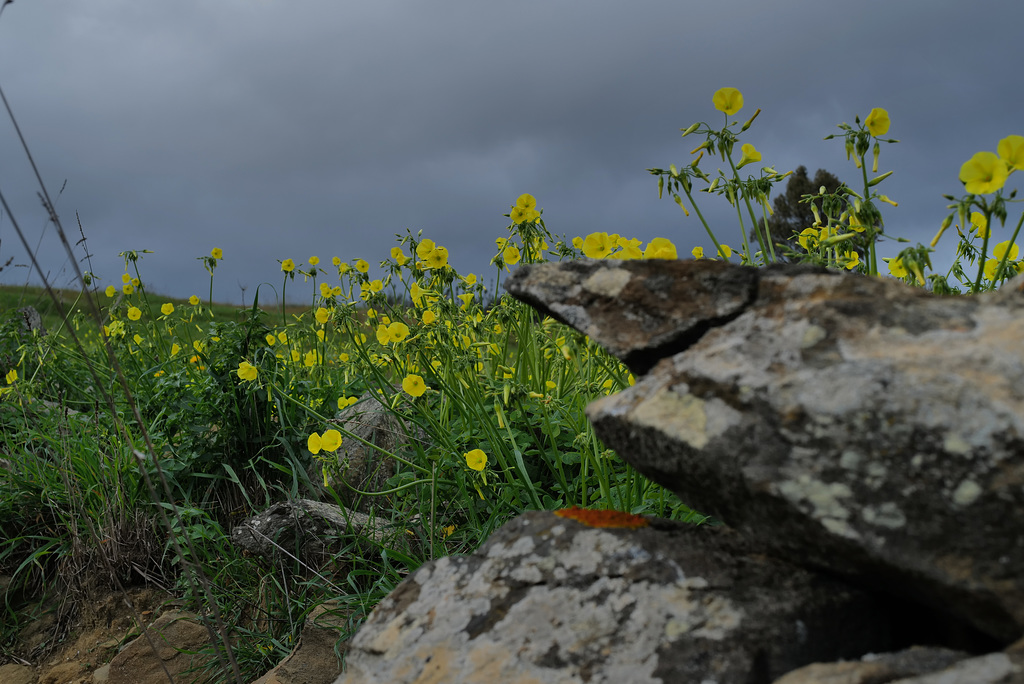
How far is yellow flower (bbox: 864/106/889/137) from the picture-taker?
233cm

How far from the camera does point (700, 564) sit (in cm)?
153

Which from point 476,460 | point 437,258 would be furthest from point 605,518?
point 437,258

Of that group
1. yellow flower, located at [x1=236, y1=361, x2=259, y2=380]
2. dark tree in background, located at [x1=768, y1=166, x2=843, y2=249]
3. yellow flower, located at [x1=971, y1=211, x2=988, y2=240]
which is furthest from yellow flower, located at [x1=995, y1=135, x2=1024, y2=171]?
dark tree in background, located at [x1=768, y1=166, x2=843, y2=249]

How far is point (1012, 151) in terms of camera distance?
1.83m

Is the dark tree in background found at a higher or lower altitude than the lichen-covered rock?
higher

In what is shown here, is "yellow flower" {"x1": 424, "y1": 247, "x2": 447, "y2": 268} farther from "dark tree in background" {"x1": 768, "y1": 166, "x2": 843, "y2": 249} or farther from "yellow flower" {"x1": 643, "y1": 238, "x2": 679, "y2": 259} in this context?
"dark tree in background" {"x1": 768, "y1": 166, "x2": 843, "y2": 249}

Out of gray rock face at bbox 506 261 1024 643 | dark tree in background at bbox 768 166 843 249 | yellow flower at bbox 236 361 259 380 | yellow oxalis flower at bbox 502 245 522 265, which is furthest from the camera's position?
dark tree in background at bbox 768 166 843 249

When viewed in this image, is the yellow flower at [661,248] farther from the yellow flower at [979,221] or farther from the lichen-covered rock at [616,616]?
the yellow flower at [979,221]

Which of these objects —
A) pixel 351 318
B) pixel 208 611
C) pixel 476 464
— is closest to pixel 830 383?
pixel 476 464

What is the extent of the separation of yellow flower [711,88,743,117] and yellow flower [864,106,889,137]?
0.44m

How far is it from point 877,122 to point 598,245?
1085mm

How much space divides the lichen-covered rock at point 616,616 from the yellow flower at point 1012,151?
3.91 feet

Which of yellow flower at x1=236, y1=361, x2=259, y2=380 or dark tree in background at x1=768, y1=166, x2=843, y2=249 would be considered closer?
yellow flower at x1=236, y1=361, x2=259, y2=380

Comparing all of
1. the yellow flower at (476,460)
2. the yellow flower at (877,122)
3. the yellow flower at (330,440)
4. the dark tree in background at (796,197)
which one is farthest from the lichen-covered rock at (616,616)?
the dark tree in background at (796,197)
